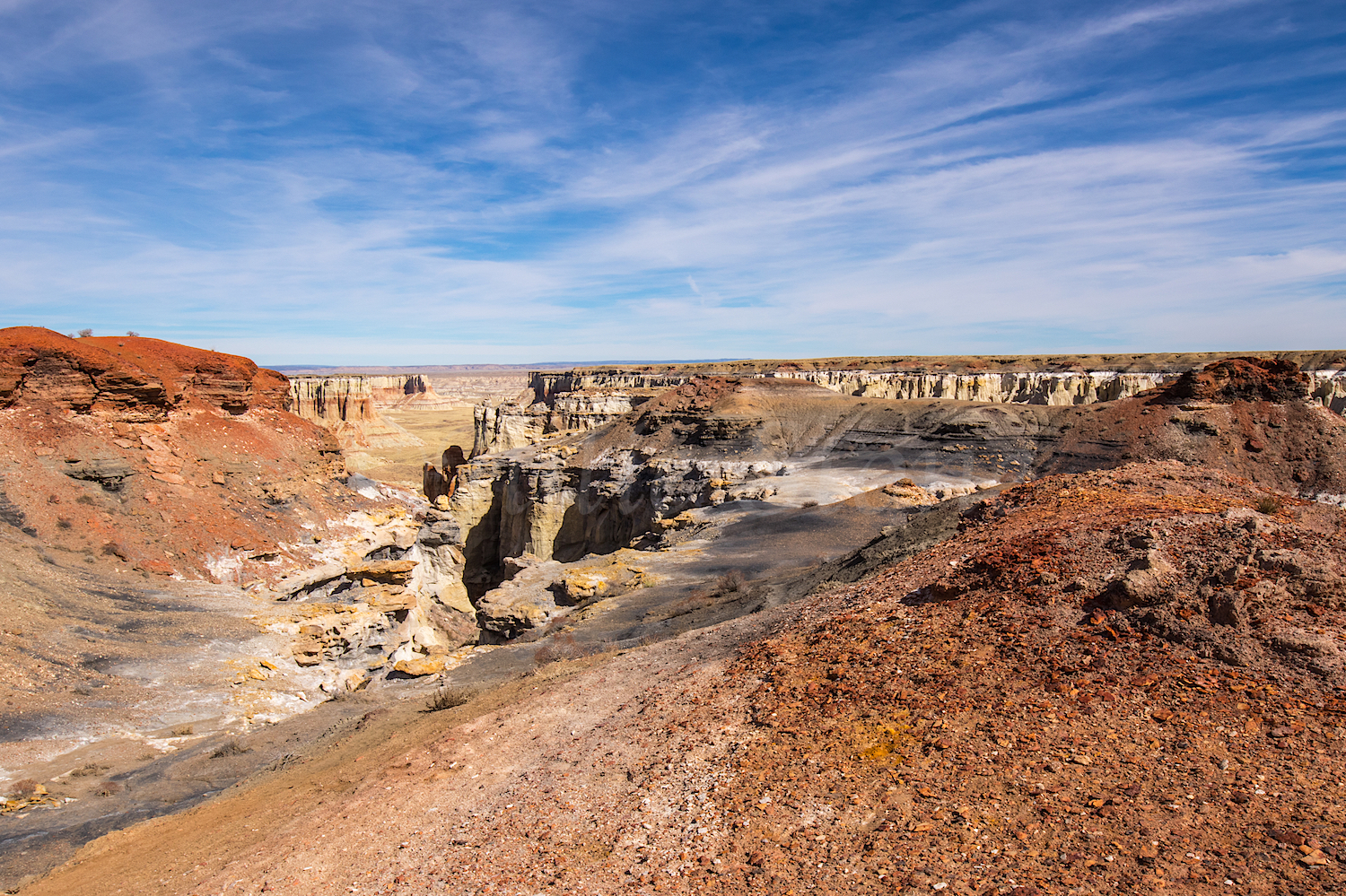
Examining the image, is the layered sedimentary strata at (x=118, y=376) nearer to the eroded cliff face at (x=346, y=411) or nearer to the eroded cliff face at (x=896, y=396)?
the eroded cliff face at (x=896, y=396)

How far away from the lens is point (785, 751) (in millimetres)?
6930

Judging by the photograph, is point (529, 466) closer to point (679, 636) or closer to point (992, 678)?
point (679, 636)

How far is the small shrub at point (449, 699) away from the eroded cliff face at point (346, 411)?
230 ft

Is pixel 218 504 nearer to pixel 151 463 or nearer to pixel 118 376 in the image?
pixel 151 463

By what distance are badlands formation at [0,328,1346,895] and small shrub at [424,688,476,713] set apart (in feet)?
0.19

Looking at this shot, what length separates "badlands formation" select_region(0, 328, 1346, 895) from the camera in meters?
5.39

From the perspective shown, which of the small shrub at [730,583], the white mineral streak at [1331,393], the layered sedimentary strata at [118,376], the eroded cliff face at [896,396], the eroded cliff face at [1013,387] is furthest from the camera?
the eroded cliff face at [1013,387]

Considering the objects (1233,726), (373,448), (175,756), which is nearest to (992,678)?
(1233,726)

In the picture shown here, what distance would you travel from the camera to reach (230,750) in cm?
1180

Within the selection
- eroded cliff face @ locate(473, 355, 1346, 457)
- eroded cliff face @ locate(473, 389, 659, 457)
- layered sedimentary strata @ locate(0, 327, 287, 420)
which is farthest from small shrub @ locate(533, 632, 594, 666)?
eroded cliff face @ locate(473, 389, 659, 457)

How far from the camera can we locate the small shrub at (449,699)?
11.3 m

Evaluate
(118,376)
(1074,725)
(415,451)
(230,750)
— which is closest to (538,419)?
(118,376)

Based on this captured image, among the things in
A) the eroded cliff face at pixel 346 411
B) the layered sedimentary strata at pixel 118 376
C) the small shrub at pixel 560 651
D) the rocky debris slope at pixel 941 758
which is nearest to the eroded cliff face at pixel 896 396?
the layered sedimentary strata at pixel 118 376

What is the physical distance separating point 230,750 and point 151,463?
18.2 metres
